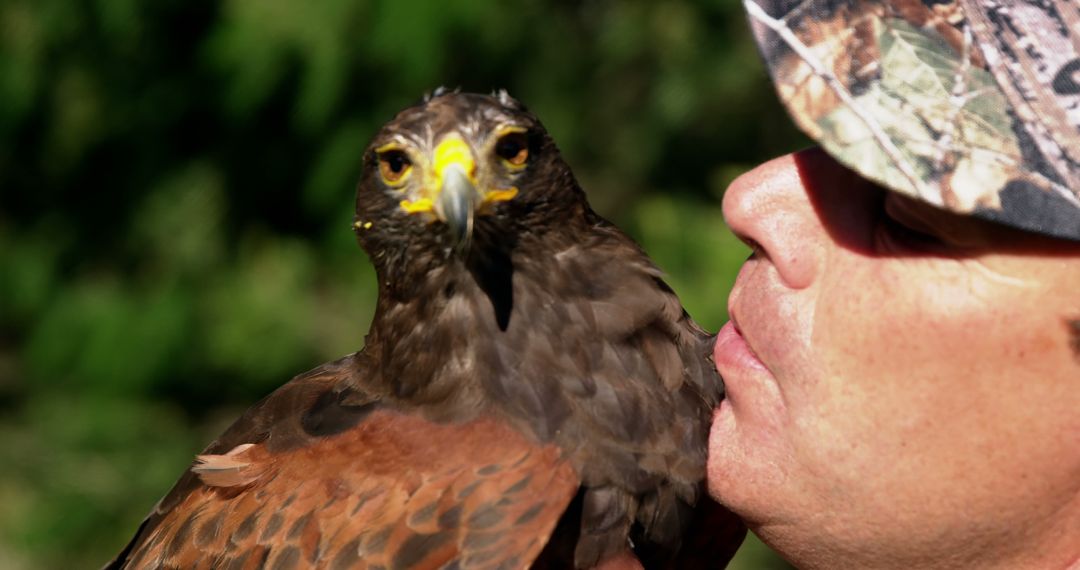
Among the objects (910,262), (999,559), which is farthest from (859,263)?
(999,559)

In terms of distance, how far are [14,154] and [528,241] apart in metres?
3.89

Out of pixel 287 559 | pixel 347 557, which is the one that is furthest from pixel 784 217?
pixel 287 559

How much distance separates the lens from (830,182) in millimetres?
1819

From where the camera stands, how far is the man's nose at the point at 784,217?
182 cm

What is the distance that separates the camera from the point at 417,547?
201cm

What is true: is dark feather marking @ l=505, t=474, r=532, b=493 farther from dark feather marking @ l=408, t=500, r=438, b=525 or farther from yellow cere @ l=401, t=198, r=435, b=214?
yellow cere @ l=401, t=198, r=435, b=214

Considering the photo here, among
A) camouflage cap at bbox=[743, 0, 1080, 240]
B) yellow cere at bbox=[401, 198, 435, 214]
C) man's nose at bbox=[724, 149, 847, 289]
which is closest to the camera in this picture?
camouflage cap at bbox=[743, 0, 1080, 240]

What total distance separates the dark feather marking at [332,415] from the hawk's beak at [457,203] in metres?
0.39

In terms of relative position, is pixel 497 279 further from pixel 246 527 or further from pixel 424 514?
pixel 246 527

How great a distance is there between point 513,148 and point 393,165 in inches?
8.1

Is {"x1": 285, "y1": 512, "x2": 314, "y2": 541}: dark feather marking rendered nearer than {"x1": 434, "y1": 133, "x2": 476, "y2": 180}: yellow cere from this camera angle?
No

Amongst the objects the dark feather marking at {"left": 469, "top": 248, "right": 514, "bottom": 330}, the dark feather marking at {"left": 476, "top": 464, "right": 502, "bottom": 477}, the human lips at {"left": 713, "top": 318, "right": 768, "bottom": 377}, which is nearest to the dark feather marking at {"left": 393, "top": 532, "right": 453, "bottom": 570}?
the dark feather marking at {"left": 476, "top": 464, "right": 502, "bottom": 477}

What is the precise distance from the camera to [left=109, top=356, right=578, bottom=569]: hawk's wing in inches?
77.6

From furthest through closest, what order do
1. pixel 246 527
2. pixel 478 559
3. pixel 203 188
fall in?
pixel 203 188 < pixel 246 527 < pixel 478 559
